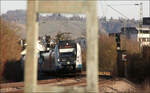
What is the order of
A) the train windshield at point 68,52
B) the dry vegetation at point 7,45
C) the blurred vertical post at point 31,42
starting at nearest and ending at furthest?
the blurred vertical post at point 31,42, the dry vegetation at point 7,45, the train windshield at point 68,52

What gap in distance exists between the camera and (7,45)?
82.4ft

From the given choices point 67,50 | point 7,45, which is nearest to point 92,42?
point 7,45

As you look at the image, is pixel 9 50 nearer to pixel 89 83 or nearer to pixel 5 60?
pixel 5 60

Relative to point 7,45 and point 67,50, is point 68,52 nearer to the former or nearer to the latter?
point 67,50

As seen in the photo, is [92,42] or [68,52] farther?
[68,52]

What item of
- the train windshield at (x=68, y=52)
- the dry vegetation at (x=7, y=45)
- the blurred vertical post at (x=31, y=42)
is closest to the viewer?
the blurred vertical post at (x=31, y=42)

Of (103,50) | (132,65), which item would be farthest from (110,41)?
(132,65)

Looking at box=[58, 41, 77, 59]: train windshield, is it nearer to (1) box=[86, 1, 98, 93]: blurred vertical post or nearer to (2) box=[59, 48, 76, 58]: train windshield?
(2) box=[59, 48, 76, 58]: train windshield

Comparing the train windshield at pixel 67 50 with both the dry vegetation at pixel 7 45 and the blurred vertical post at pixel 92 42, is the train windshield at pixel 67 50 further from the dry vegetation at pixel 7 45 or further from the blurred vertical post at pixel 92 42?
the blurred vertical post at pixel 92 42

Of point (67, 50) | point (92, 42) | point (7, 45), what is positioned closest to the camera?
point (92, 42)

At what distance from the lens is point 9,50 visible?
84.6 feet

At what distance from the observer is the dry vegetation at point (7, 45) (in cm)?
2461

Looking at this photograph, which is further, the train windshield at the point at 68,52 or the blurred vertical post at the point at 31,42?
the train windshield at the point at 68,52

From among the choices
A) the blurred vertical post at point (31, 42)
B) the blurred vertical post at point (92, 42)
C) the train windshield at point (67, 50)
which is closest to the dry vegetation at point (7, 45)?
the train windshield at point (67, 50)
